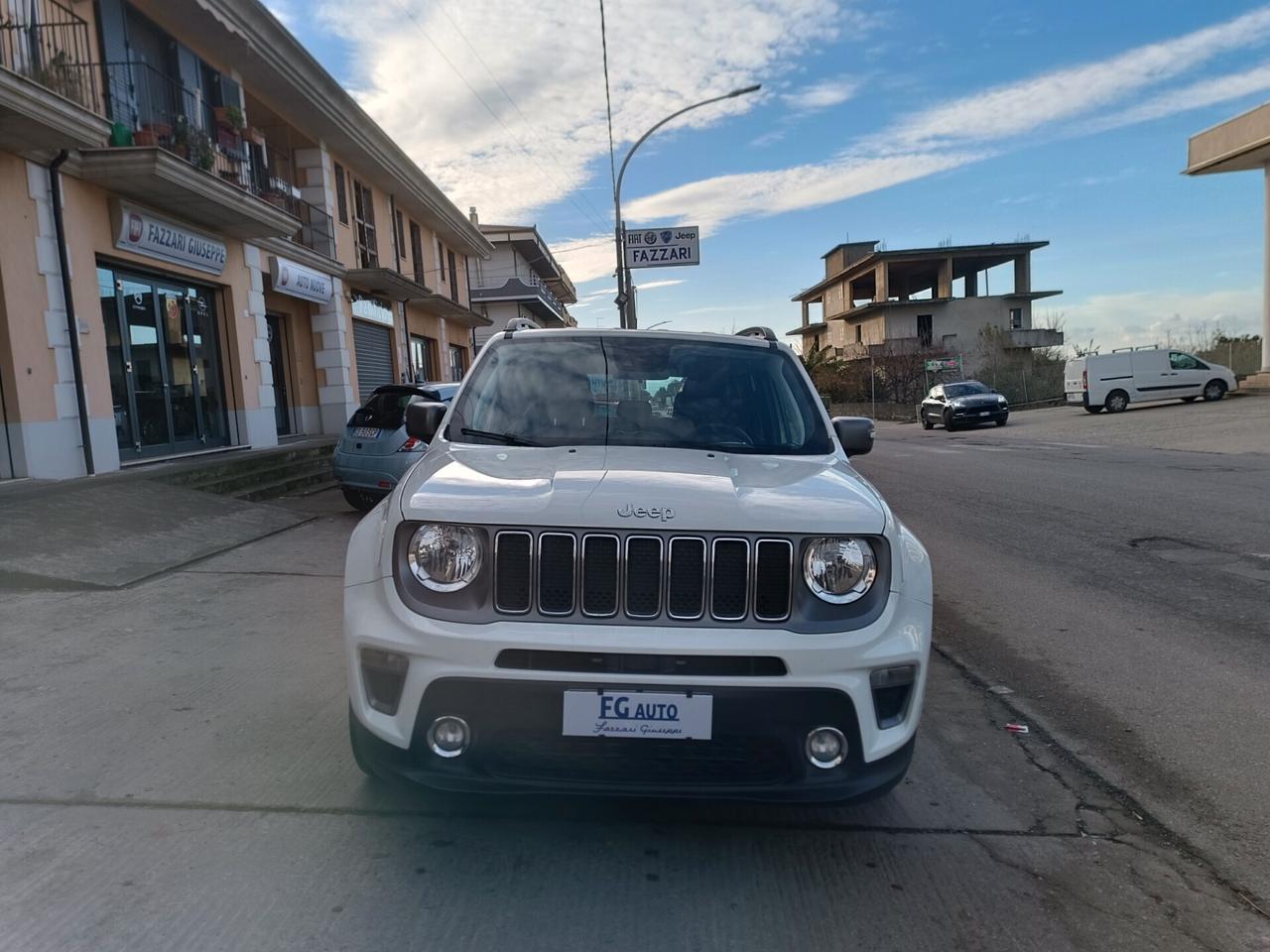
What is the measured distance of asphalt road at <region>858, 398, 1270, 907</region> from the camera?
3.34m

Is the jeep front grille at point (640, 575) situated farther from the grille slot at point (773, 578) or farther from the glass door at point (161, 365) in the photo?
the glass door at point (161, 365)

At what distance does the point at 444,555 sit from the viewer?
8.46 feet

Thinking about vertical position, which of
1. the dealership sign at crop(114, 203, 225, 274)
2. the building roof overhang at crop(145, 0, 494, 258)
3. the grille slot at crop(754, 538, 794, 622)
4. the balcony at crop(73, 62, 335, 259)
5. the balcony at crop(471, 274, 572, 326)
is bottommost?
the grille slot at crop(754, 538, 794, 622)

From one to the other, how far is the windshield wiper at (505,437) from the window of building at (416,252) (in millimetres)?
24182

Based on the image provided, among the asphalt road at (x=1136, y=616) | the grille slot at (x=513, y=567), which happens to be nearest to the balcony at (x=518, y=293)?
the asphalt road at (x=1136, y=616)

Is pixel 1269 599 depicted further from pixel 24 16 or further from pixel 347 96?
pixel 347 96

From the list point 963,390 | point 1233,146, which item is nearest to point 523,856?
point 963,390

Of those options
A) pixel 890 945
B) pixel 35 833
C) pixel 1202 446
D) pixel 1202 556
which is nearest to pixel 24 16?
pixel 35 833

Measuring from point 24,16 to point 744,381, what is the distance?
1110 cm

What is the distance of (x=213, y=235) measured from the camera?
13.9 metres

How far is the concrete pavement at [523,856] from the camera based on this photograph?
7.82 ft

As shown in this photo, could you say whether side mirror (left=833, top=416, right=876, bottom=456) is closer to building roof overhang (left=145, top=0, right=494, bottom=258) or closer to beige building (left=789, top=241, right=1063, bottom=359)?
building roof overhang (left=145, top=0, right=494, bottom=258)

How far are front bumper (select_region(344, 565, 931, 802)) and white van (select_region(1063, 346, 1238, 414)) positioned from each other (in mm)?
28740

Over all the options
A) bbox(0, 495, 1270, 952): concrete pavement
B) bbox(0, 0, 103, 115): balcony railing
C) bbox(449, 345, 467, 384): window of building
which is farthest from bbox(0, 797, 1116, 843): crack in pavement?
bbox(449, 345, 467, 384): window of building
